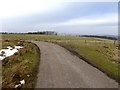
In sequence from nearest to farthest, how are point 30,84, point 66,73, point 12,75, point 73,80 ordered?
point 30,84, point 73,80, point 12,75, point 66,73

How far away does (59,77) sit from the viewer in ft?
47.5

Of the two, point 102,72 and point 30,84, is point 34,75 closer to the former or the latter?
point 30,84

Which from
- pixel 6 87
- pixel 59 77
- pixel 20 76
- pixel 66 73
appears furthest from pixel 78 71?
pixel 6 87

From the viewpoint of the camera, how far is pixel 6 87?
482 inches

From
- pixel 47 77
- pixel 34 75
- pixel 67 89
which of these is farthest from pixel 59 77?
pixel 67 89

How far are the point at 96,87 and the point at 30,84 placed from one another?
3.48 metres

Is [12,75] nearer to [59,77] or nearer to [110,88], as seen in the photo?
[59,77]

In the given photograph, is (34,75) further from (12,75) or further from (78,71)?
(78,71)

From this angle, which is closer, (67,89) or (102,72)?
(67,89)

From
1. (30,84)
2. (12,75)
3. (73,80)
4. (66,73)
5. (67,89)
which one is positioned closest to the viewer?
(67,89)

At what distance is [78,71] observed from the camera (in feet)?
54.0

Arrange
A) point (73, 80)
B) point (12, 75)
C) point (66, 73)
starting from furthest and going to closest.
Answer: point (66, 73), point (12, 75), point (73, 80)

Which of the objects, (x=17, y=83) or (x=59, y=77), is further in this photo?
(x=59, y=77)

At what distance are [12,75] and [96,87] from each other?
544 cm
